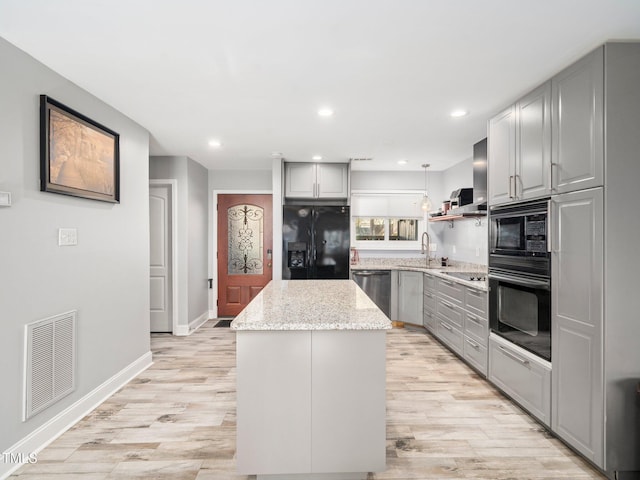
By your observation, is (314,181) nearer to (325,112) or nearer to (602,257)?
(325,112)

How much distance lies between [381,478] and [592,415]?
1226 millimetres

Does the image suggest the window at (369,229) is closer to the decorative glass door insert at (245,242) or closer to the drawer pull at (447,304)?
the decorative glass door insert at (245,242)

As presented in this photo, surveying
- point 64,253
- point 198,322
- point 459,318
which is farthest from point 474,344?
point 198,322

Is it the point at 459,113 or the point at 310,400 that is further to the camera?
the point at 459,113

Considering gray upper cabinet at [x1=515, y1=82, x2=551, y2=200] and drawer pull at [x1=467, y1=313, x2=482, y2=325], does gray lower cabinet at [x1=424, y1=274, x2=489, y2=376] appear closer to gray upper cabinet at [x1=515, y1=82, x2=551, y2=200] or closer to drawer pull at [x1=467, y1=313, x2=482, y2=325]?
drawer pull at [x1=467, y1=313, x2=482, y2=325]

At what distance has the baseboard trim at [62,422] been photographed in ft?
6.32

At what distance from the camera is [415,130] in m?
3.45

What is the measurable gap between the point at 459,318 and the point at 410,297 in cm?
125

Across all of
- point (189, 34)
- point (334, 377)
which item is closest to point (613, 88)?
point (334, 377)

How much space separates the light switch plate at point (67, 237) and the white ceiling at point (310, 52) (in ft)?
3.45

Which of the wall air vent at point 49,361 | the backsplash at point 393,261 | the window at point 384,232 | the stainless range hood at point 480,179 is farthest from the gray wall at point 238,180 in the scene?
the wall air vent at point 49,361

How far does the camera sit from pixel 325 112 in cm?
291

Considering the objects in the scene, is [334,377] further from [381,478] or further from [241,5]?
[241,5]

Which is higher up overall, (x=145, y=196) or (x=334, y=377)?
(x=145, y=196)
